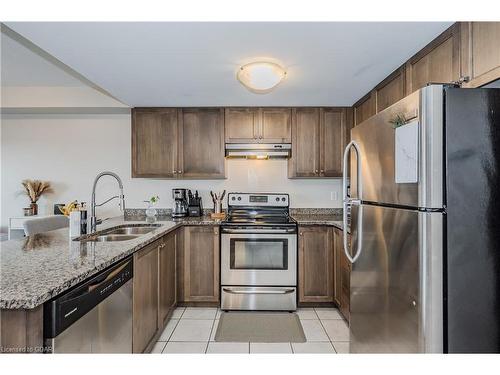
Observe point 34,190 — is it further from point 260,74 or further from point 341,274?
point 341,274

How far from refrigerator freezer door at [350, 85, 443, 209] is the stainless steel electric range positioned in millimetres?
1424

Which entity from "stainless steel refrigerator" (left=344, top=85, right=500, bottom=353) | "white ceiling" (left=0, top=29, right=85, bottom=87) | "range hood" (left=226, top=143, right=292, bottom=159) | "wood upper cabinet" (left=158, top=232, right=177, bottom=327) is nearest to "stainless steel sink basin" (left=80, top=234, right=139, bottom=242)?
"wood upper cabinet" (left=158, top=232, right=177, bottom=327)

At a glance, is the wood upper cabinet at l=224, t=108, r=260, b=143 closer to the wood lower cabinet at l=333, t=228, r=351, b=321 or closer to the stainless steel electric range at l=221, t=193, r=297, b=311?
the stainless steel electric range at l=221, t=193, r=297, b=311

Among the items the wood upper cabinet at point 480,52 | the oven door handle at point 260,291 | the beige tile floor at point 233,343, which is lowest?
the beige tile floor at point 233,343

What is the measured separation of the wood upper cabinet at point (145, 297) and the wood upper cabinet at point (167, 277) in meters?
0.10

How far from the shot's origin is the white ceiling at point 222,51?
5.37ft

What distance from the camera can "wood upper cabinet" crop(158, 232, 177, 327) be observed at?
2279 millimetres

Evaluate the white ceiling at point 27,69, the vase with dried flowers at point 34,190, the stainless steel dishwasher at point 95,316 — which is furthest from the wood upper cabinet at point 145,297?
the vase with dried flowers at point 34,190

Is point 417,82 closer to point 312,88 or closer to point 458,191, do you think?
point 312,88

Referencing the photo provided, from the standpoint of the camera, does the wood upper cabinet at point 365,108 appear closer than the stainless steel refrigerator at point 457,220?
No

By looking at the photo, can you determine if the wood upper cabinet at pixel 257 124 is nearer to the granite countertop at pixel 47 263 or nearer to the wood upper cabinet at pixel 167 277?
the wood upper cabinet at pixel 167 277

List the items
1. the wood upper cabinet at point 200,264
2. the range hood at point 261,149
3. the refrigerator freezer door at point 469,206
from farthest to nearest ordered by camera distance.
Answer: the range hood at point 261,149
the wood upper cabinet at point 200,264
the refrigerator freezer door at point 469,206

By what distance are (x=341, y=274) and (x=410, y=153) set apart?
186 cm
